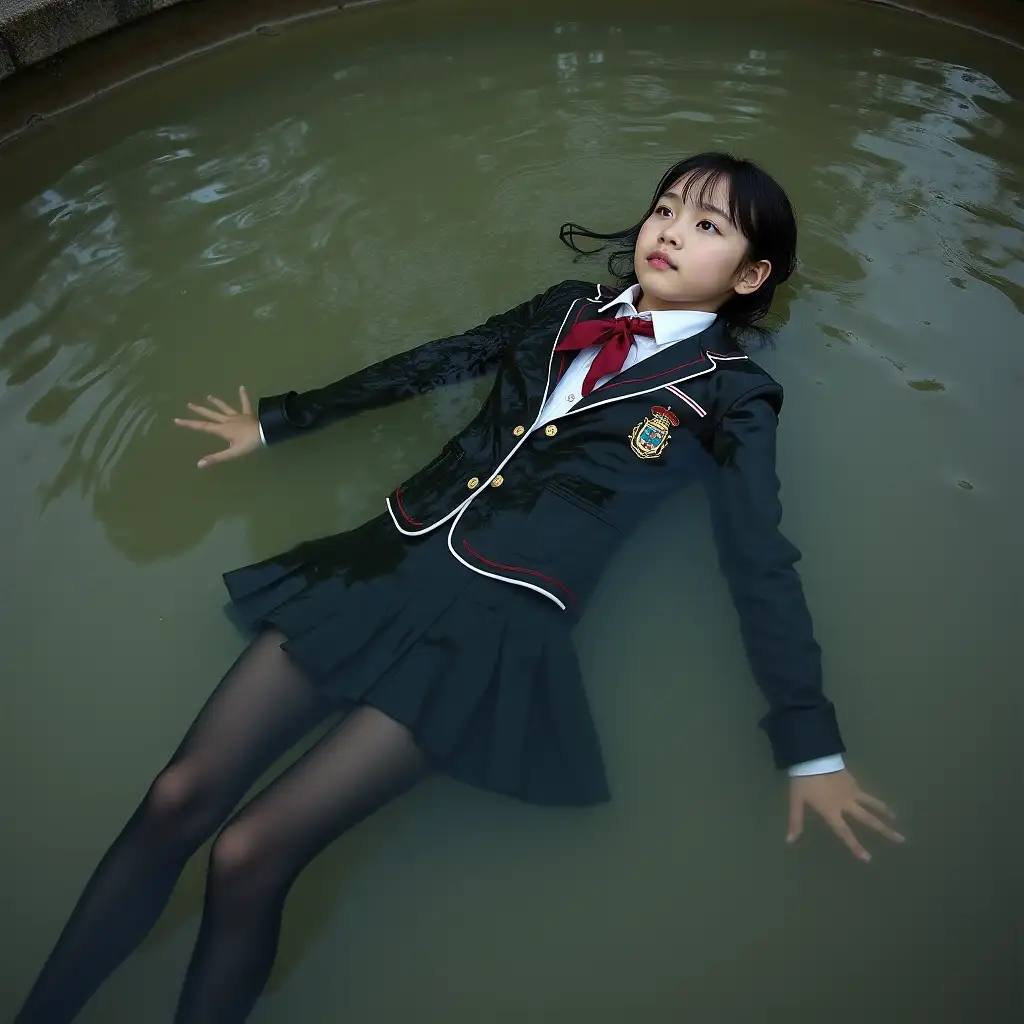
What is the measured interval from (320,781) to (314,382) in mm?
1513

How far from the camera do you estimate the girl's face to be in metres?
2.30

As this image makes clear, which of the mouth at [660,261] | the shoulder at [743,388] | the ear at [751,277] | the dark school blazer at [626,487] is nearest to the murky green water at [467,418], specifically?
the dark school blazer at [626,487]

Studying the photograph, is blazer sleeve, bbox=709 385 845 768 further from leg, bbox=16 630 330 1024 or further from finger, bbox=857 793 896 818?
leg, bbox=16 630 330 1024

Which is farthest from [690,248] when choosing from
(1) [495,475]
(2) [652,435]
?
(1) [495,475]

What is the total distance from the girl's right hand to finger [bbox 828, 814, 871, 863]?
1751 millimetres

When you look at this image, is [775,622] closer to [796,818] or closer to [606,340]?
[796,818]

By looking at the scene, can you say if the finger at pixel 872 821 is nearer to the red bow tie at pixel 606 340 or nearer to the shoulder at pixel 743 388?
the shoulder at pixel 743 388

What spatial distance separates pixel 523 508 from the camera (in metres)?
2.15

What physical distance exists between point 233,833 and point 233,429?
123cm

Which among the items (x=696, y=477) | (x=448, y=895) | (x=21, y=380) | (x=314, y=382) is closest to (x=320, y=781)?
(x=448, y=895)

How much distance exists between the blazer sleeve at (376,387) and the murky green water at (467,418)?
0.69 feet

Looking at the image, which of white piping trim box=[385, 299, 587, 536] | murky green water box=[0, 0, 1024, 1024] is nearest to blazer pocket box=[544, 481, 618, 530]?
white piping trim box=[385, 299, 587, 536]

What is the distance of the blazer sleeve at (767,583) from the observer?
1908 mm

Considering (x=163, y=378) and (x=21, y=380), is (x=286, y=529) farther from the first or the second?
(x=21, y=380)
